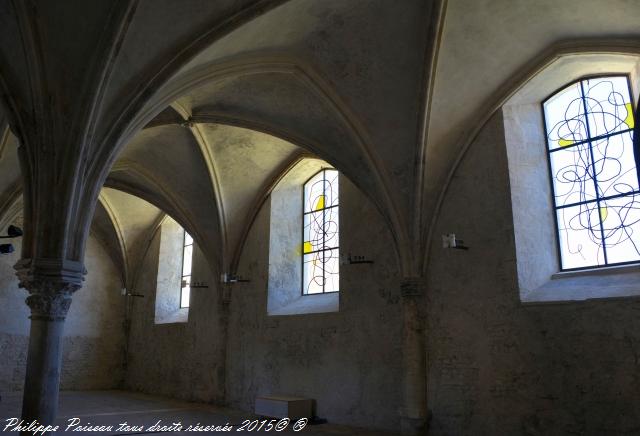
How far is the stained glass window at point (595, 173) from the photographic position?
7.75m

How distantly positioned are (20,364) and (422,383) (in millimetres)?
12253

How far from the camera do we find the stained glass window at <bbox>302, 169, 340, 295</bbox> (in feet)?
39.1

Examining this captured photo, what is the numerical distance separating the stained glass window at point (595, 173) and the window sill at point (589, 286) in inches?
7.1

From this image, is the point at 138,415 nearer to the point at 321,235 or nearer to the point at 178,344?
the point at 178,344

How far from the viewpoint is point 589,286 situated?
7.60 meters

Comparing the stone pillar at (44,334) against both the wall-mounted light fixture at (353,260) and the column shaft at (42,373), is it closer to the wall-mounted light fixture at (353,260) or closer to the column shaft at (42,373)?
the column shaft at (42,373)

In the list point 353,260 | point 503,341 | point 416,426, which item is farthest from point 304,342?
point 503,341

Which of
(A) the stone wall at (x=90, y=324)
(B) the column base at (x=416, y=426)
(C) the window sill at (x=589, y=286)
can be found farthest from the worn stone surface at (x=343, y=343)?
(A) the stone wall at (x=90, y=324)

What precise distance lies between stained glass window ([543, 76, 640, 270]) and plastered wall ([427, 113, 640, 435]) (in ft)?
2.39

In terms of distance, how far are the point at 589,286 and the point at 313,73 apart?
5217 mm

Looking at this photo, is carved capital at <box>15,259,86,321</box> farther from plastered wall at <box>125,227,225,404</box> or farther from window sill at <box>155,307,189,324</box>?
window sill at <box>155,307,189,324</box>

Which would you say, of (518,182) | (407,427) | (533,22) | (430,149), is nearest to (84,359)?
(407,427)

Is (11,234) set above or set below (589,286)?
above

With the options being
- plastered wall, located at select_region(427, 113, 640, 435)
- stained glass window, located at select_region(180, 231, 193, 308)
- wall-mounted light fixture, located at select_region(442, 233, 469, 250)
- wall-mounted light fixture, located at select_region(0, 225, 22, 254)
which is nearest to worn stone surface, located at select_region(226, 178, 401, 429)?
plastered wall, located at select_region(427, 113, 640, 435)
